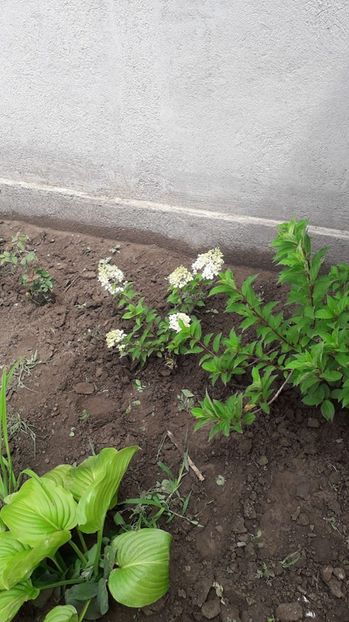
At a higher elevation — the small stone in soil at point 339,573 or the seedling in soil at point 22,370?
the seedling in soil at point 22,370

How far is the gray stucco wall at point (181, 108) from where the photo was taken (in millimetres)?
2293

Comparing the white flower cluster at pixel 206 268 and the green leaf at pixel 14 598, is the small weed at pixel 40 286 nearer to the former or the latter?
the white flower cluster at pixel 206 268

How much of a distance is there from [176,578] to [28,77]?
2502 millimetres

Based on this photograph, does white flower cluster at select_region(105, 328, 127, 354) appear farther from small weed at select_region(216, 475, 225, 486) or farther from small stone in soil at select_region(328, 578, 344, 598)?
small stone in soil at select_region(328, 578, 344, 598)

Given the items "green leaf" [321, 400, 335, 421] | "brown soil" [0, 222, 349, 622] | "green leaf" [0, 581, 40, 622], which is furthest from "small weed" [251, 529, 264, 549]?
"green leaf" [0, 581, 40, 622]

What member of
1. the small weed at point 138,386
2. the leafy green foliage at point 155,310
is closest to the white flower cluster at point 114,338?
the leafy green foliage at point 155,310

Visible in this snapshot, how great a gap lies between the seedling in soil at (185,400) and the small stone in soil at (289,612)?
0.85 metres

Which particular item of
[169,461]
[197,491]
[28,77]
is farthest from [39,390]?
[28,77]

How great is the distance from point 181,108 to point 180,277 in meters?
0.84

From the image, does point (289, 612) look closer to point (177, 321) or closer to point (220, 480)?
point (220, 480)

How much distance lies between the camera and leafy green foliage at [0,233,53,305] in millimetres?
2924

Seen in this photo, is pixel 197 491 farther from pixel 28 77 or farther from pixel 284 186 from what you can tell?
pixel 28 77

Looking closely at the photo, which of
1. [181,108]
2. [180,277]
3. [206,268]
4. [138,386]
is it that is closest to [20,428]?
[138,386]

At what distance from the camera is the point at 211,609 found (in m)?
1.91
